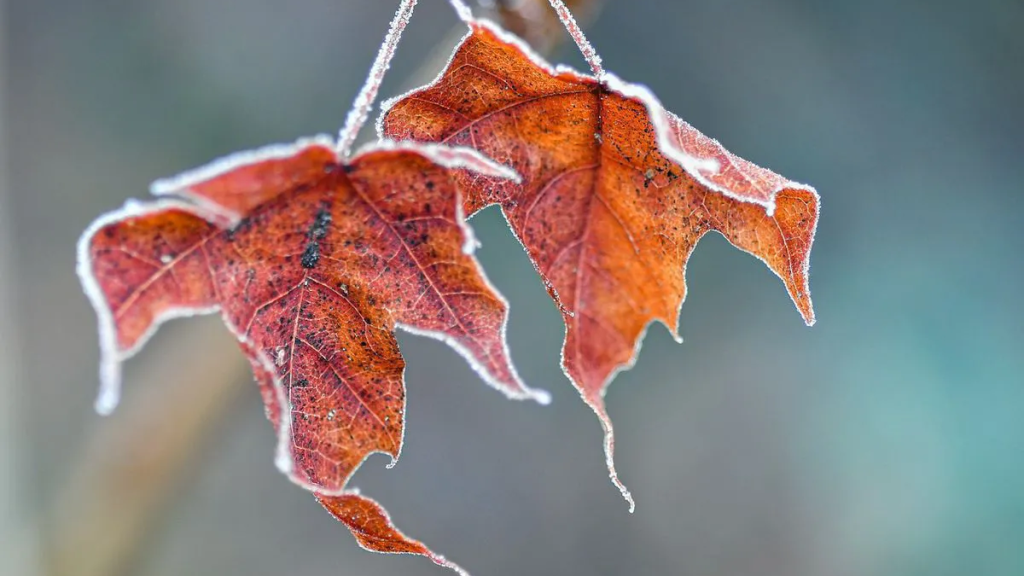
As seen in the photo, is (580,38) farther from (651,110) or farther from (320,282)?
(320,282)

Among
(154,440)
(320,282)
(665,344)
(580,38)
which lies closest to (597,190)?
(580,38)

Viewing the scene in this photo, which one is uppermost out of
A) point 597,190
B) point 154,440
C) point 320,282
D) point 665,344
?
point 665,344

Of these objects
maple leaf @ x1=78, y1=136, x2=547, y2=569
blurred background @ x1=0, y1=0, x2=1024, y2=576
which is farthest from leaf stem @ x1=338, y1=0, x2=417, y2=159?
blurred background @ x1=0, y1=0, x2=1024, y2=576

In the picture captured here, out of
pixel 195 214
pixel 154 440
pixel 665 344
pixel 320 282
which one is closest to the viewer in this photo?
pixel 195 214

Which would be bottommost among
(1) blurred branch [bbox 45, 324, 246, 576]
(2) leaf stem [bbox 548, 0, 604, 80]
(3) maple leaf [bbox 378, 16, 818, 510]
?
(1) blurred branch [bbox 45, 324, 246, 576]

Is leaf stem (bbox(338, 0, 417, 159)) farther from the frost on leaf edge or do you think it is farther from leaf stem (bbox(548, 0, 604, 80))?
leaf stem (bbox(548, 0, 604, 80))

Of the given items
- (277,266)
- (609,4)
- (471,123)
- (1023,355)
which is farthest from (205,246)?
(1023,355)

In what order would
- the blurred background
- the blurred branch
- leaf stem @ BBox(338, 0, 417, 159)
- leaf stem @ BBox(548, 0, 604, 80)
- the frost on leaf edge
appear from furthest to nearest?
1. the blurred background
2. the blurred branch
3. leaf stem @ BBox(548, 0, 604, 80)
4. leaf stem @ BBox(338, 0, 417, 159)
5. the frost on leaf edge
